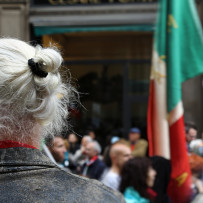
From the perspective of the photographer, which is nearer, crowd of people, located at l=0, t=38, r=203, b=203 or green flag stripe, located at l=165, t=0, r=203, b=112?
crowd of people, located at l=0, t=38, r=203, b=203

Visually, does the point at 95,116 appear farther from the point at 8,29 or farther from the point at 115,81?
the point at 8,29

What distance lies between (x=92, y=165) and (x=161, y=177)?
186cm

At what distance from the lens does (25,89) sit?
1234 millimetres

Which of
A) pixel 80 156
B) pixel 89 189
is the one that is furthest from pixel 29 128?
pixel 80 156

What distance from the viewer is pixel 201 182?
4422 millimetres

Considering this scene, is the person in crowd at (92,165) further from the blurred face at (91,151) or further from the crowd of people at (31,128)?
the crowd of people at (31,128)

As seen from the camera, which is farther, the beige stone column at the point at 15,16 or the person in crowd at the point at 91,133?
the beige stone column at the point at 15,16

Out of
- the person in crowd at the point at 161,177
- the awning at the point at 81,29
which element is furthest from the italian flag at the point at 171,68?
the awning at the point at 81,29

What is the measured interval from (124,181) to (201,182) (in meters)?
0.90

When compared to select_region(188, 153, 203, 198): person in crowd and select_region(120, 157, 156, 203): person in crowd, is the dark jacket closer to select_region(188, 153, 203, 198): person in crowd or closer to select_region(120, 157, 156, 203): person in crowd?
select_region(120, 157, 156, 203): person in crowd

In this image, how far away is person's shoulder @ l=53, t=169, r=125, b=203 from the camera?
131 centimetres

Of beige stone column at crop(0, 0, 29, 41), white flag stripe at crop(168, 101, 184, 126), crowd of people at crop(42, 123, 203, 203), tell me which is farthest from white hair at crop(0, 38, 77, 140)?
beige stone column at crop(0, 0, 29, 41)

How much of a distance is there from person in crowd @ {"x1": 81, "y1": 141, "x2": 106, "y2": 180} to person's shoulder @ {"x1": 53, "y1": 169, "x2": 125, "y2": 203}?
180 inches

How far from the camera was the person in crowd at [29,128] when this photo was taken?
1226mm
